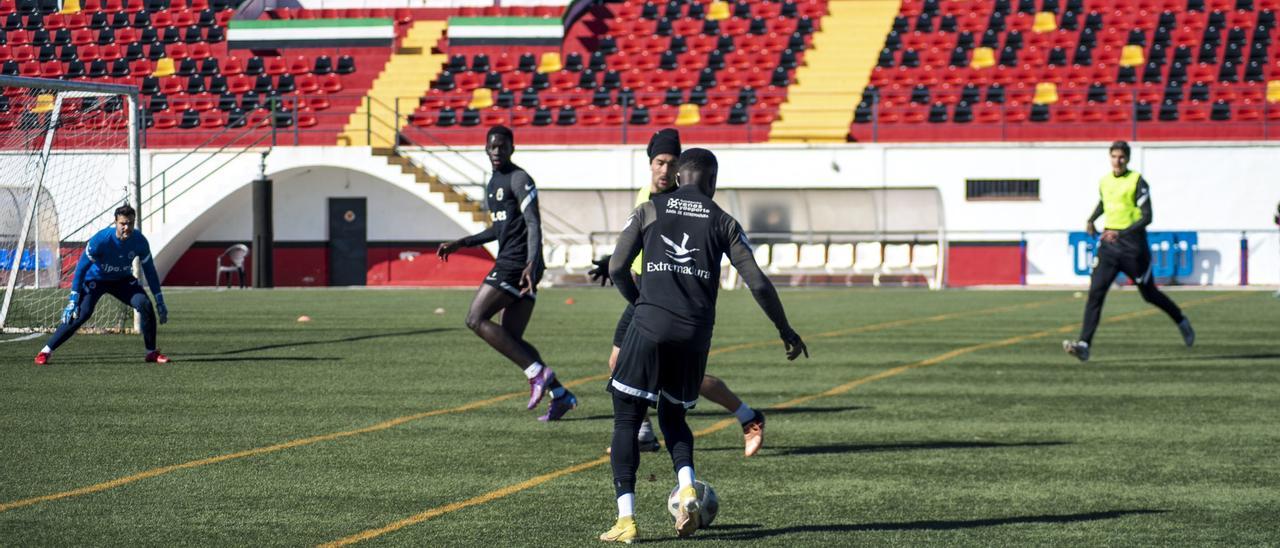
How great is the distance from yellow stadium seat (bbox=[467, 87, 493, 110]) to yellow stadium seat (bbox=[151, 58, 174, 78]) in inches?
362

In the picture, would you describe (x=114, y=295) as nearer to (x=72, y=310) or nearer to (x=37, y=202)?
(x=72, y=310)

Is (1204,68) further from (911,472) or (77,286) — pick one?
(911,472)

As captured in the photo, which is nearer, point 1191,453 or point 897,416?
point 1191,453

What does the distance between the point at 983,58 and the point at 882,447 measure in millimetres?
31451

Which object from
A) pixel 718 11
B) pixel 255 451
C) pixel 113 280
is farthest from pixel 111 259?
pixel 718 11

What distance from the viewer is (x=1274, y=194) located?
3519 cm

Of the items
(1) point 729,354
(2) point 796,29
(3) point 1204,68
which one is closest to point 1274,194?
(3) point 1204,68

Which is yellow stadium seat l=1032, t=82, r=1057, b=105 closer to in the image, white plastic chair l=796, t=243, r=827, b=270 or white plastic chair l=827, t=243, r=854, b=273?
white plastic chair l=827, t=243, r=854, b=273

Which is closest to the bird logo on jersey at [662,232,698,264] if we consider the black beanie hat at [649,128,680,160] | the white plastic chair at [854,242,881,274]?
the black beanie hat at [649,128,680,160]

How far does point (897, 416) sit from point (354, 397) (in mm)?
4207

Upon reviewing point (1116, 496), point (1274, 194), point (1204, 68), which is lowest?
point (1116, 496)

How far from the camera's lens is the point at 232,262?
126ft

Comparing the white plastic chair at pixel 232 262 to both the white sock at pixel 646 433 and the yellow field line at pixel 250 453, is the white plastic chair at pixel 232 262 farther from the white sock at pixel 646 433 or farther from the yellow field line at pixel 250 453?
the white sock at pixel 646 433

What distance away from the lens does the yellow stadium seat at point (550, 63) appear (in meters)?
42.0
